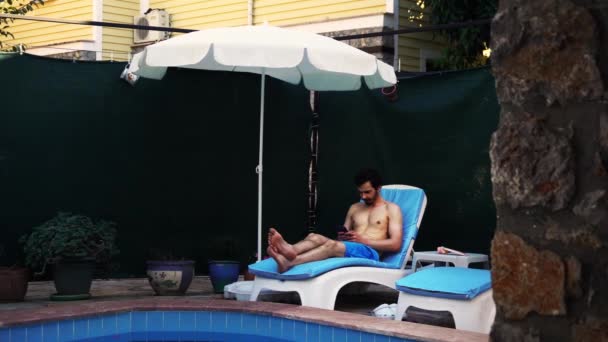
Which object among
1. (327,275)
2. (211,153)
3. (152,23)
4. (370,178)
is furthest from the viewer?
(152,23)

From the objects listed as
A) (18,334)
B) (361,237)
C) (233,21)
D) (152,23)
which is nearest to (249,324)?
(18,334)

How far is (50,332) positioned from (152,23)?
341 inches

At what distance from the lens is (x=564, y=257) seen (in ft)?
5.44

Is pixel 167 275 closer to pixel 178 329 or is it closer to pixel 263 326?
pixel 178 329

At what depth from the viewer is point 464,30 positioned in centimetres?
997

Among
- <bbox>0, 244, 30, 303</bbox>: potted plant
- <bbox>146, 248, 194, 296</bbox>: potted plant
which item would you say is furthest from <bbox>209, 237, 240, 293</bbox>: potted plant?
<bbox>0, 244, 30, 303</bbox>: potted plant

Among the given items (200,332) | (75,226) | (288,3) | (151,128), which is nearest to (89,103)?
(151,128)

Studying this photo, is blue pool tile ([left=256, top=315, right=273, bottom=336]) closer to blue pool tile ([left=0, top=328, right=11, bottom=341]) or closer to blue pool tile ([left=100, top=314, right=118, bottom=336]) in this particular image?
blue pool tile ([left=100, top=314, right=118, bottom=336])

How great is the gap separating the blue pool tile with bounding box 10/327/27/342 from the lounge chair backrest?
264cm

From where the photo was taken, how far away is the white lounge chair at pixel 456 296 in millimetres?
4863

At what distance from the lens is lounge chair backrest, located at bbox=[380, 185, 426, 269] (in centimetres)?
627

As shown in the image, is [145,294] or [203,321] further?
[145,294]

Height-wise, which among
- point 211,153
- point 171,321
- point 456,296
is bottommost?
point 171,321

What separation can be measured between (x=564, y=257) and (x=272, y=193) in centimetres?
659
